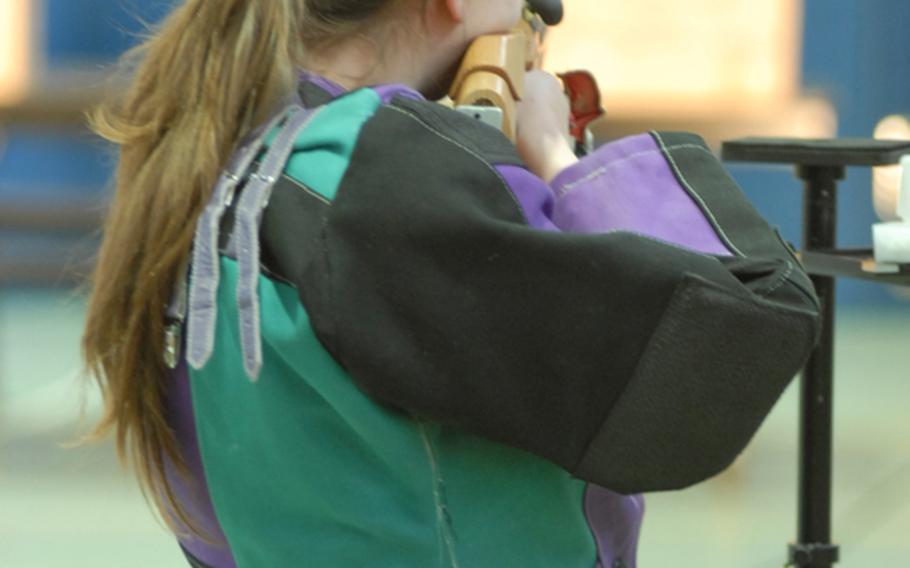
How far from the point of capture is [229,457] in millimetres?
938

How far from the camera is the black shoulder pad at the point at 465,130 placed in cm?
87

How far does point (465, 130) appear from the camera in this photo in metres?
0.89

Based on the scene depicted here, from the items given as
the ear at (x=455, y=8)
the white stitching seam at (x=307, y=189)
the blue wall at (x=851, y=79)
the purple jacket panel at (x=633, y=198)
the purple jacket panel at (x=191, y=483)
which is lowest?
the blue wall at (x=851, y=79)

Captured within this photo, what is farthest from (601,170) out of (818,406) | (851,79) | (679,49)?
(851,79)

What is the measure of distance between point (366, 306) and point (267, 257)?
0.28 ft

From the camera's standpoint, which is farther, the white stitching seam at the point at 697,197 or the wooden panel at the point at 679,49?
the wooden panel at the point at 679,49

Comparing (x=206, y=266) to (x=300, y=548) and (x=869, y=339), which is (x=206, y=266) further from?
(x=869, y=339)

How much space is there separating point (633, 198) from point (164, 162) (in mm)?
299

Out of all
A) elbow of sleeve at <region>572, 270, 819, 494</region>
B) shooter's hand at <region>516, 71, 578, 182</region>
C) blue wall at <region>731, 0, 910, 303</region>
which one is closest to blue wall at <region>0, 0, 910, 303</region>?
blue wall at <region>731, 0, 910, 303</region>

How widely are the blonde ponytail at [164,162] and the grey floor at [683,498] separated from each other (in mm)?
1006

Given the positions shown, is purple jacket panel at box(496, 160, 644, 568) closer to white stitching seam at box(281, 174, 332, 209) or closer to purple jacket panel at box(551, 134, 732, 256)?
purple jacket panel at box(551, 134, 732, 256)

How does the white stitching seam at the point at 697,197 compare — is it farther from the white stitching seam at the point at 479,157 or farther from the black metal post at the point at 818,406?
the black metal post at the point at 818,406

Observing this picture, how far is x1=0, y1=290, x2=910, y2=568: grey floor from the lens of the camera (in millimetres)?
2520

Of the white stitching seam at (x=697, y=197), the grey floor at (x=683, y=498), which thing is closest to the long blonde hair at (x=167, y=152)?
the white stitching seam at (x=697, y=197)
